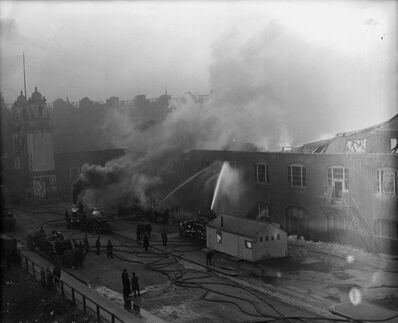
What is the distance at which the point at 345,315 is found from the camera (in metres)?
18.8

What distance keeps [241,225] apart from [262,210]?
8385 mm

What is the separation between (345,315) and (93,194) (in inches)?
1153

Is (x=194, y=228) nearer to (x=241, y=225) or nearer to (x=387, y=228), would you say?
(x=241, y=225)

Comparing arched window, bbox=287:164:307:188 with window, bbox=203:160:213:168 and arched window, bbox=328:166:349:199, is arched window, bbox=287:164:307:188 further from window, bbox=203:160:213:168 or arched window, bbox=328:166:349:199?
window, bbox=203:160:213:168

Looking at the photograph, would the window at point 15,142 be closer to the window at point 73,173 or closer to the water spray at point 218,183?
the window at point 73,173

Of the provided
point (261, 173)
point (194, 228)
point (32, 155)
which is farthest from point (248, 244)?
point (32, 155)

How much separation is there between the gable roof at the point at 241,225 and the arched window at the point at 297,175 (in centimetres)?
626

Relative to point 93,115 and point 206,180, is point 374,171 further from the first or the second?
point 93,115

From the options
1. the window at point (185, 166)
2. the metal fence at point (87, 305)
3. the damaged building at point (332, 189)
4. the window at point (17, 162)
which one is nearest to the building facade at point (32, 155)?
the window at point (17, 162)

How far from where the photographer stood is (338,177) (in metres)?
31.0

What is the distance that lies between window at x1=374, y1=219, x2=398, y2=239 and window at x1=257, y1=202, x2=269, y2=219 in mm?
8408

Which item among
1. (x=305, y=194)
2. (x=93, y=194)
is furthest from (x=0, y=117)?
(x=305, y=194)

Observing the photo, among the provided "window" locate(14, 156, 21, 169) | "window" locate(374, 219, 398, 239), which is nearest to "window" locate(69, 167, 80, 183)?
"window" locate(14, 156, 21, 169)

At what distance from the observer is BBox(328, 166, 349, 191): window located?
30.7 metres
